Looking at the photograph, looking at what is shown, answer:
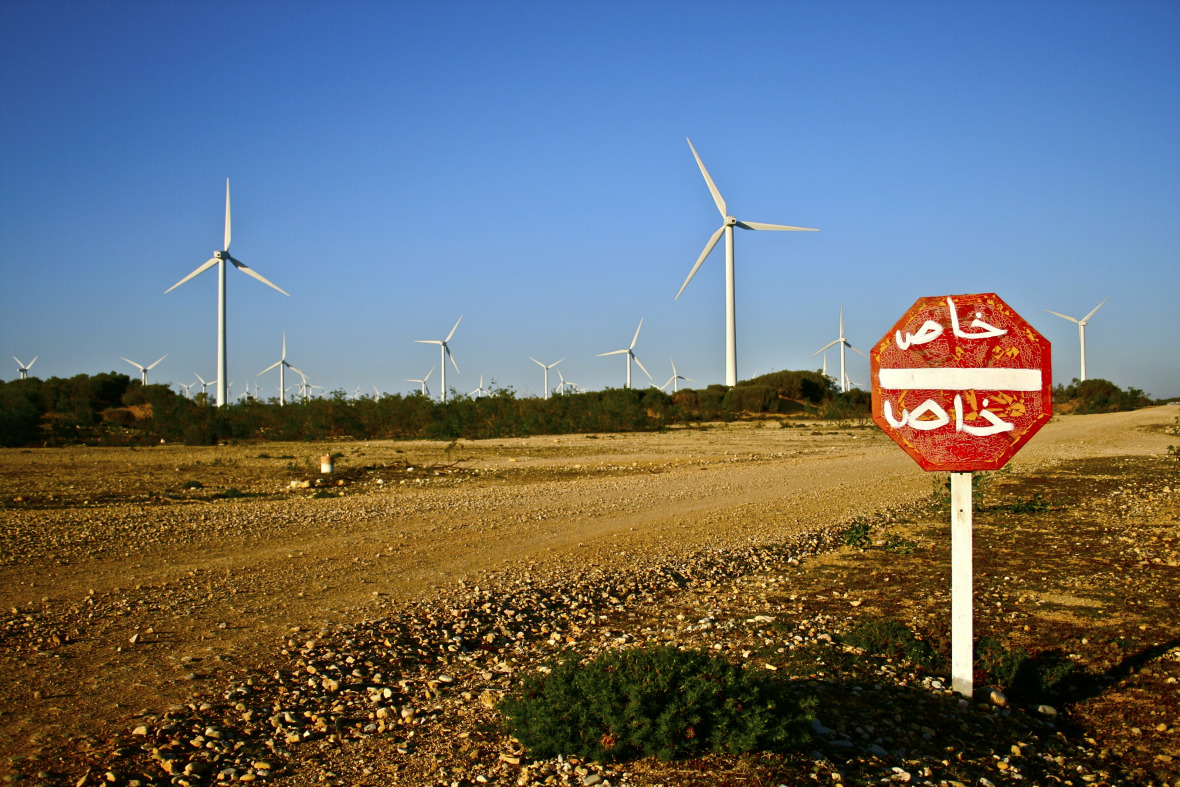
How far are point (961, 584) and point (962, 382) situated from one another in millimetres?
1312

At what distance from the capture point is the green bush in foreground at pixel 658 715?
4086 millimetres

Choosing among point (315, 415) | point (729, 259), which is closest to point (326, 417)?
point (315, 415)

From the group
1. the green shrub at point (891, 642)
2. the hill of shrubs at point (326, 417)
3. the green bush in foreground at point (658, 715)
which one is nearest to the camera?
the green bush in foreground at point (658, 715)

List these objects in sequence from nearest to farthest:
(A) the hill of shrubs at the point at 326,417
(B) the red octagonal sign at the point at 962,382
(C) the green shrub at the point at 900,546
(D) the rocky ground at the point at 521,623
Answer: (D) the rocky ground at the point at 521,623, (B) the red octagonal sign at the point at 962,382, (C) the green shrub at the point at 900,546, (A) the hill of shrubs at the point at 326,417

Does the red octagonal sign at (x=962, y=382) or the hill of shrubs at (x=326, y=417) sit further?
the hill of shrubs at (x=326, y=417)

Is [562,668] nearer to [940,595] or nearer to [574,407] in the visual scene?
[940,595]

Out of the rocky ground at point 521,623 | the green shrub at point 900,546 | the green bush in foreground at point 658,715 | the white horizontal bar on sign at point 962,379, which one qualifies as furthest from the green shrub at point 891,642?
the green shrub at point 900,546

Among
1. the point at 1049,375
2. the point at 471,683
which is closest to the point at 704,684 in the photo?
the point at 471,683

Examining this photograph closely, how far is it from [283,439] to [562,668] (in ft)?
157

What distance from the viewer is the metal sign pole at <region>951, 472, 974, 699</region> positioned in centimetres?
495

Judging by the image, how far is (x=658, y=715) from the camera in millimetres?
4207

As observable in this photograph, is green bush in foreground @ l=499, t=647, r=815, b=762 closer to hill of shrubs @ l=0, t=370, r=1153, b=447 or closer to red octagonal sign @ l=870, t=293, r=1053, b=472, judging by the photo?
red octagonal sign @ l=870, t=293, r=1053, b=472

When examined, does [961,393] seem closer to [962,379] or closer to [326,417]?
[962,379]

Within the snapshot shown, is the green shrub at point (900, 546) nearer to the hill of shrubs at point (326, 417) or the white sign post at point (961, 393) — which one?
the white sign post at point (961, 393)
